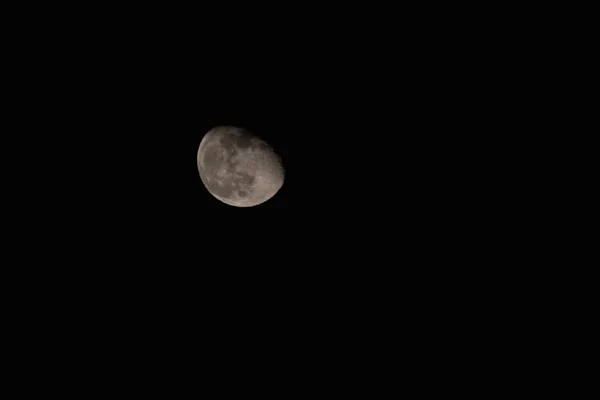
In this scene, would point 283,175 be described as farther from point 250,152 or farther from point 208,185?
point 208,185

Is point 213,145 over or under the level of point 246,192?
over

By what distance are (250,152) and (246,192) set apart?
0.37m

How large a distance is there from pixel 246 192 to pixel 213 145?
55cm

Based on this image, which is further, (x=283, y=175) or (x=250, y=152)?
(x=283, y=175)

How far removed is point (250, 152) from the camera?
3059mm

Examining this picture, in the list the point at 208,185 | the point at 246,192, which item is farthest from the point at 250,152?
the point at 208,185

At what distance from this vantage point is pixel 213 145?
3.19 metres

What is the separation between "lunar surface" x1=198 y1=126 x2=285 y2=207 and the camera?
10.0 ft

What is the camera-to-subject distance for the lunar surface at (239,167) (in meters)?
3.06

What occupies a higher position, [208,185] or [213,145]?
[213,145]

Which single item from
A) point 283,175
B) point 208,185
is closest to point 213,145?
point 208,185

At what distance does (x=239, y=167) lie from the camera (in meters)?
3.04

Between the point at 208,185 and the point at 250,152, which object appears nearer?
the point at 250,152

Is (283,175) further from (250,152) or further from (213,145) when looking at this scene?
(213,145)
